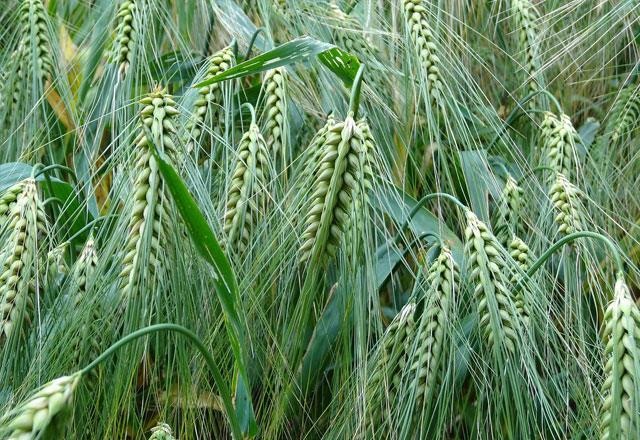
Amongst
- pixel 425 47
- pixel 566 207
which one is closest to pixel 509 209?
pixel 566 207

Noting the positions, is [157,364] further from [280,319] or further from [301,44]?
[301,44]

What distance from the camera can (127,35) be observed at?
42.3 inches

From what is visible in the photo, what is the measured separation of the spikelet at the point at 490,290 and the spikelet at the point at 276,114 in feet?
0.74

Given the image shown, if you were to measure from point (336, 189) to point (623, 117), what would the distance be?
0.62 m

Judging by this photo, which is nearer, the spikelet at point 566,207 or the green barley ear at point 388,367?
the green barley ear at point 388,367

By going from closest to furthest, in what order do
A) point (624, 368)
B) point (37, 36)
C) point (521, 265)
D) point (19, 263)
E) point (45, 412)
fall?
point (45, 412)
point (624, 368)
point (19, 263)
point (521, 265)
point (37, 36)

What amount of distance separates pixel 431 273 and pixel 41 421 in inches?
15.4

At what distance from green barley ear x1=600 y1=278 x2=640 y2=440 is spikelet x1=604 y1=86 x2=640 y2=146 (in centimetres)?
54

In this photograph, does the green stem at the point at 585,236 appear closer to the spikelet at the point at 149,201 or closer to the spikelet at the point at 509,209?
the spikelet at the point at 509,209

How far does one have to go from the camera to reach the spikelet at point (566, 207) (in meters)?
0.97

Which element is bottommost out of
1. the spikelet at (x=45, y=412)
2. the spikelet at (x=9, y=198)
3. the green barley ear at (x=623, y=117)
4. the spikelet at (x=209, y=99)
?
the green barley ear at (x=623, y=117)

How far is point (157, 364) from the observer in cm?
84

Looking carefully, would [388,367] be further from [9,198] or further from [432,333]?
[9,198]

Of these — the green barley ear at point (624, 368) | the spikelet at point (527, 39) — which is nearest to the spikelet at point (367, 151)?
the green barley ear at point (624, 368)
